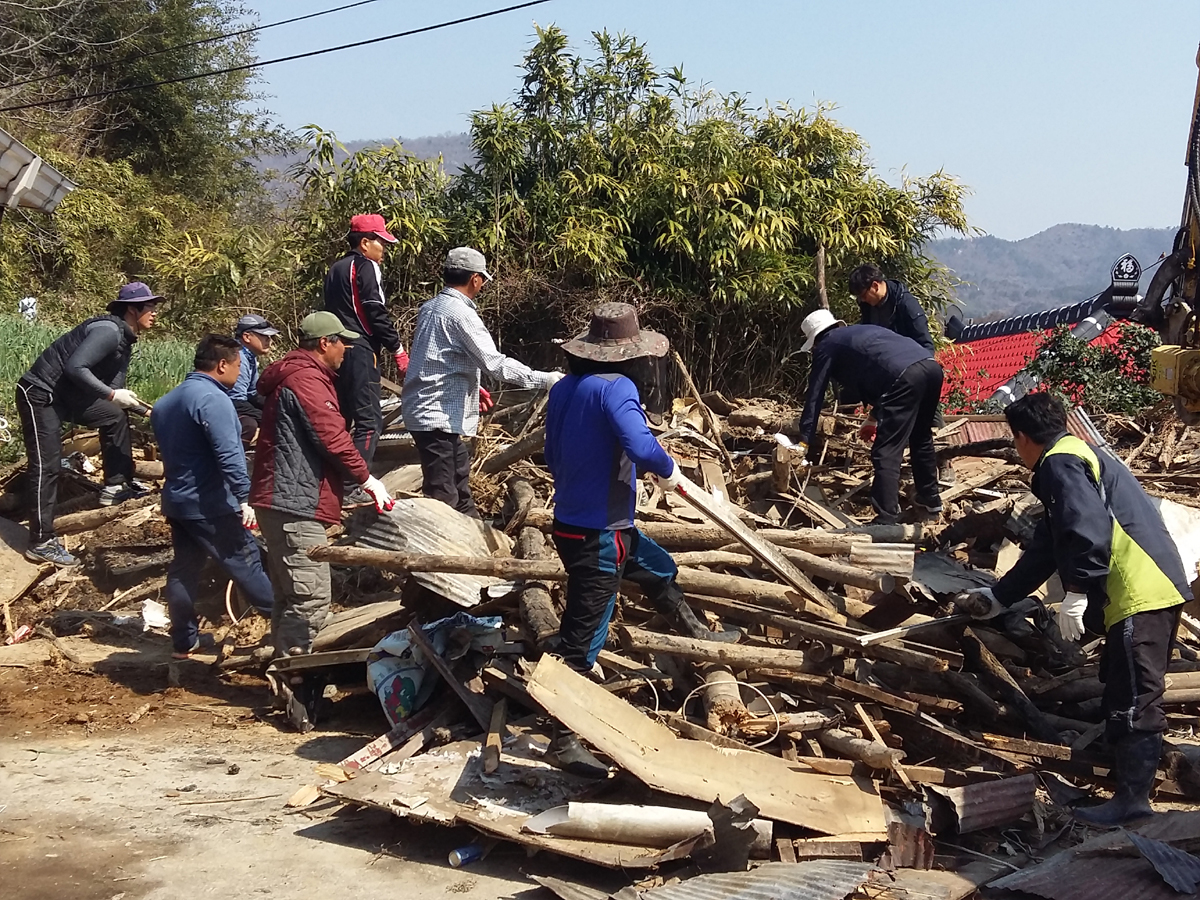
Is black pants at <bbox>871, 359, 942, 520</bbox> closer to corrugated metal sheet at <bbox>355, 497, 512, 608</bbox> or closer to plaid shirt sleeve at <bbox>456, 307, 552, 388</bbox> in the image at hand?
plaid shirt sleeve at <bbox>456, 307, 552, 388</bbox>

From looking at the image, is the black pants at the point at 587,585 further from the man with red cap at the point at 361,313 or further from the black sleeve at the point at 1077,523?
the man with red cap at the point at 361,313

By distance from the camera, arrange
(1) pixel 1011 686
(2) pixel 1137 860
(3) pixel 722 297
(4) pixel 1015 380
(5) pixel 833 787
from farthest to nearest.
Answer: (4) pixel 1015 380, (3) pixel 722 297, (1) pixel 1011 686, (5) pixel 833 787, (2) pixel 1137 860

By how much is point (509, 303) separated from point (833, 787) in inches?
281

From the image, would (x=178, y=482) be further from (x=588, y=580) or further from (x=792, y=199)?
(x=792, y=199)

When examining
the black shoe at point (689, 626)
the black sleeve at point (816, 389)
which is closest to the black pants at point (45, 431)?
the black shoe at point (689, 626)

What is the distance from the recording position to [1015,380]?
12.3 metres

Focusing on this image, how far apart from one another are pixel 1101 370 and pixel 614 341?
869 centimetres

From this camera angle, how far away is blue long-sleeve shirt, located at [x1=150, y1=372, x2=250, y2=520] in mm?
6020

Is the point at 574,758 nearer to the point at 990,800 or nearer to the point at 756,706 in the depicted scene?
the point at 756,706

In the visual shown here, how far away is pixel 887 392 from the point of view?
6.57 meters

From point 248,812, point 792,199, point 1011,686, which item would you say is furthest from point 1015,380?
point 248,812

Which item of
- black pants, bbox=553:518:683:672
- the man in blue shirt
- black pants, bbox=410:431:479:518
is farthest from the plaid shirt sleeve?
the man in blue shirt

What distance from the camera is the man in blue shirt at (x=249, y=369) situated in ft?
25.7

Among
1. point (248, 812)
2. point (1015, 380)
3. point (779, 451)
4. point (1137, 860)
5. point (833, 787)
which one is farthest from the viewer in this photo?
point (1015, 380)
